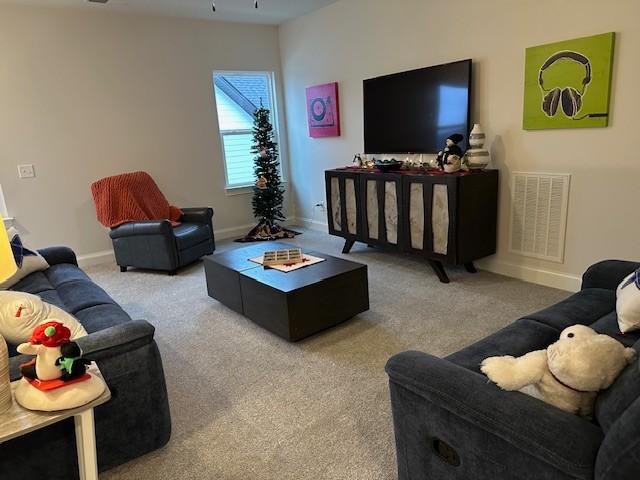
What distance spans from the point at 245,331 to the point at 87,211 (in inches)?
113

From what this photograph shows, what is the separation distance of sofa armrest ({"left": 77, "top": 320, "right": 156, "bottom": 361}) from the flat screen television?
3.06 metres

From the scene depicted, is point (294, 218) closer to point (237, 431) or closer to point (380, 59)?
point (380, 59)

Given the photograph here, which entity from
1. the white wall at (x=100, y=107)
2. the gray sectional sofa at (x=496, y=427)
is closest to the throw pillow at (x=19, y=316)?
the gray sectional sofa at (x=496, y=427)

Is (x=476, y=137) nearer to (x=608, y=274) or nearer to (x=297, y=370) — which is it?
(x=608, y=274)

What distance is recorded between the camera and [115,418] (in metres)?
1.75

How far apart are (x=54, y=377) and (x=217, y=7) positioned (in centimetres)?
450

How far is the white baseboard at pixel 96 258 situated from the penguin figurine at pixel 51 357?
3.91 meters

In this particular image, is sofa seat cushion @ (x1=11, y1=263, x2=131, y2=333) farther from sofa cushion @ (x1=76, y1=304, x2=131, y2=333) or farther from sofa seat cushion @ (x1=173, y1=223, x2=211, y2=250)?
sofa seat cushion @ (x1=173, y1=223, x2=211, y2=250)

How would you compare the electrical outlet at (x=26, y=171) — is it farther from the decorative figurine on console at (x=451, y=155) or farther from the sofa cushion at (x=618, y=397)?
the sofa cushion at (x=618, y=397)

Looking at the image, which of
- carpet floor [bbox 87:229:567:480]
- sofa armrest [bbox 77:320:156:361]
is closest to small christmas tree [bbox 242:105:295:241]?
carpet floor [bbox 87:229:567:480]

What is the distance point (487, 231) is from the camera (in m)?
3.71

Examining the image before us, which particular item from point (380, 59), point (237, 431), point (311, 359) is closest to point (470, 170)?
point (380, 59)

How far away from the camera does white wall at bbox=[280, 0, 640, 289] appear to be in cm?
291

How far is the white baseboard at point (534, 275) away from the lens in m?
3.36
